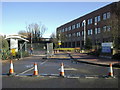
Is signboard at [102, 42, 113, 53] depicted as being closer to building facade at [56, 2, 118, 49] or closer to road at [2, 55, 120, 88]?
road at [2, 55, 120, 88]

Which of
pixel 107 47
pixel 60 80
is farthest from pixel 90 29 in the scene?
pixel 60 80

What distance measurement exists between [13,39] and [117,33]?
559 inches

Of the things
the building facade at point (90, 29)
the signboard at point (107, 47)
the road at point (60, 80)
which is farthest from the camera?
the building facade at point (90, 29)

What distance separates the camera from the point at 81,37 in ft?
205

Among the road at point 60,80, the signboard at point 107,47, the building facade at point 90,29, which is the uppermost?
the building facade at point 90,29

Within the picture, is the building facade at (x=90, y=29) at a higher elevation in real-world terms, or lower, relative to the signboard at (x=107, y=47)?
higher

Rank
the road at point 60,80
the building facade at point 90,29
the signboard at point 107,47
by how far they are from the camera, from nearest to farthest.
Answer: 1. the road at point 60,80
2. the signboard at point 107,47
3. the building facade at point 90,29

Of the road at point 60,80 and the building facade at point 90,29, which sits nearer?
the road at point 60,80

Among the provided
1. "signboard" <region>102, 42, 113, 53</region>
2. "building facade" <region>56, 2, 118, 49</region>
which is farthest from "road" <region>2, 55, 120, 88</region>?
"building facade" <region>56, 2, 118, 49</region>

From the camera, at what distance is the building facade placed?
45.3m

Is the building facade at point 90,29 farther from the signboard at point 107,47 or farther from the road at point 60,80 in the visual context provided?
the road at point 60,80

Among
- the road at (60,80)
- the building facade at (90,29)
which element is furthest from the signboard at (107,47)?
the building facade at (90,29)

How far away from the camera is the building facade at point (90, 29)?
4534 cm

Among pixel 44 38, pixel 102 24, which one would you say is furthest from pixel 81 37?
pixel 44 38
